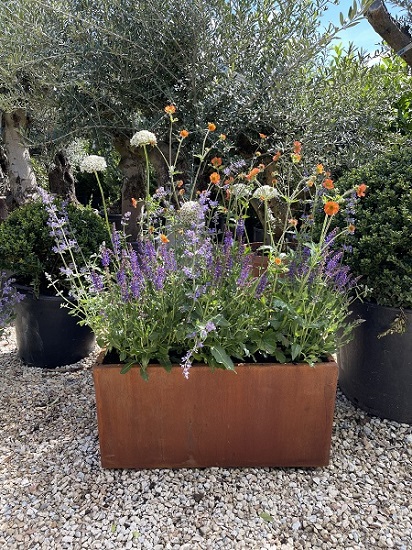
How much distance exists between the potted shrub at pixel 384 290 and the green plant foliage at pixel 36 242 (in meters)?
1.66

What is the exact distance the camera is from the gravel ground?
5.40 ft

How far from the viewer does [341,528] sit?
1.70 m

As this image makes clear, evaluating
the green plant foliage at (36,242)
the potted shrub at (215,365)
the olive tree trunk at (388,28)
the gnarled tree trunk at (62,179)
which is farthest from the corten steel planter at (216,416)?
the gnarled tree trunk at (62,179)

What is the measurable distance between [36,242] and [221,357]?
5.71ft

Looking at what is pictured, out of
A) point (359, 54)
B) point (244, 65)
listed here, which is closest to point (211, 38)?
point (244, 65)

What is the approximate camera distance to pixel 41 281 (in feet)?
10.1

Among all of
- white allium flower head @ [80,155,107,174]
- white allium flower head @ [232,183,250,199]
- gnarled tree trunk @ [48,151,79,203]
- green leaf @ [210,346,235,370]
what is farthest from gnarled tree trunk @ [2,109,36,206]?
green leaf @ [210,346,235,370]

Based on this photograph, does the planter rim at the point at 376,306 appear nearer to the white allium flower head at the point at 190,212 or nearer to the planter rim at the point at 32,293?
the white allium flower head at the point at 190,212

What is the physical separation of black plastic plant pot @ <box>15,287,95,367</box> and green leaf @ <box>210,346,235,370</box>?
1443 mm

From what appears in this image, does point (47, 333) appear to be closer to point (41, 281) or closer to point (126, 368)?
point (41, 281)

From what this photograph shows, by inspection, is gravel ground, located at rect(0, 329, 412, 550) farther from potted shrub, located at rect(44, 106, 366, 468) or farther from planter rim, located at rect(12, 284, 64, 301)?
planter rim, located at rect(12, 284, 64, 301)

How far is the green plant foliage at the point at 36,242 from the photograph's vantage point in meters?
2.87

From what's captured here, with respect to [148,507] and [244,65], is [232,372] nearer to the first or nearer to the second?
[148,507]

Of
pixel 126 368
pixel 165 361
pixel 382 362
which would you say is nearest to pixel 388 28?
→ pixel 382 362
